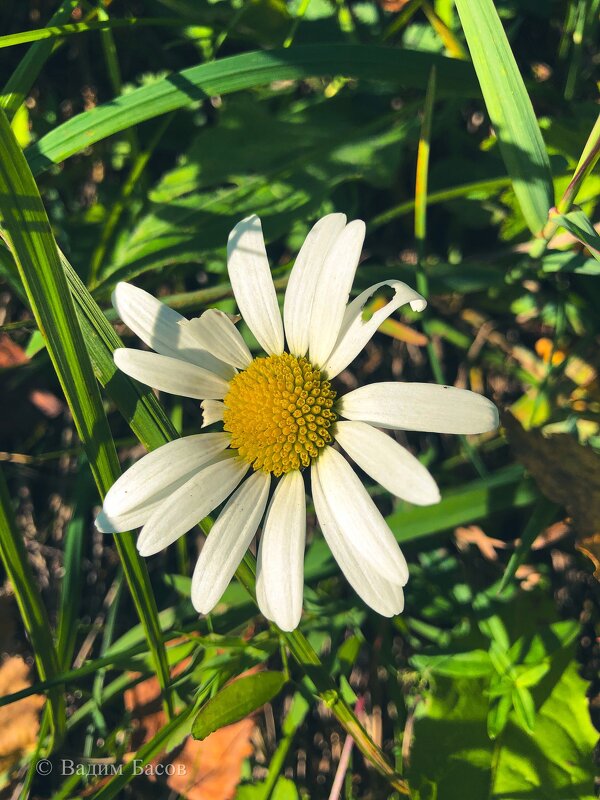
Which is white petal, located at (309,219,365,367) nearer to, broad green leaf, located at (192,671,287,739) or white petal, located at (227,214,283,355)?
white petal, located at (227,214,283,355)

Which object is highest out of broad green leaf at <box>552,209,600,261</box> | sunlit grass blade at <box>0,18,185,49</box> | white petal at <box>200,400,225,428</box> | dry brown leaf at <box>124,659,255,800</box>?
sunlit grass blade at <box>0,18,185,49</box>

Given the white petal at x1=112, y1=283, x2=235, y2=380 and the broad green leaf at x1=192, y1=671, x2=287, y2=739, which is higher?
the white petal at x1=112, y1=283, x2=235, y2=380

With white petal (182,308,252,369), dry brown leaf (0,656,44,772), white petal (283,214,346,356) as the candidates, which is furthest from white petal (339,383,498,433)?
dry brown leaf (0,656,44,772)

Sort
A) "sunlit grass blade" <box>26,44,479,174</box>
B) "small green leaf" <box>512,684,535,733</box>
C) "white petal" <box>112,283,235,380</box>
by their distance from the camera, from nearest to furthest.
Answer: "white petal" <box>112,283,235,380</box> < "sunlit grass blade" <box>26,44,479,174</box> < "small green leaf" <box>512,684,535,733</box>

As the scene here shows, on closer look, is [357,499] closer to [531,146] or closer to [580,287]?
[531,146]

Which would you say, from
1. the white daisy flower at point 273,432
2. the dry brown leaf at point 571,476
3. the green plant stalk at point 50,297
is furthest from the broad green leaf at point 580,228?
the green plant stalk at point 50,297

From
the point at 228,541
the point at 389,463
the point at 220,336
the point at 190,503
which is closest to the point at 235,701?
the point at 228,541

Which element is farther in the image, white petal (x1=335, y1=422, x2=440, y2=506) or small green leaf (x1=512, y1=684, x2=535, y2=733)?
small green leaf (x1=512, y1=684, x2=535, y2=733)
